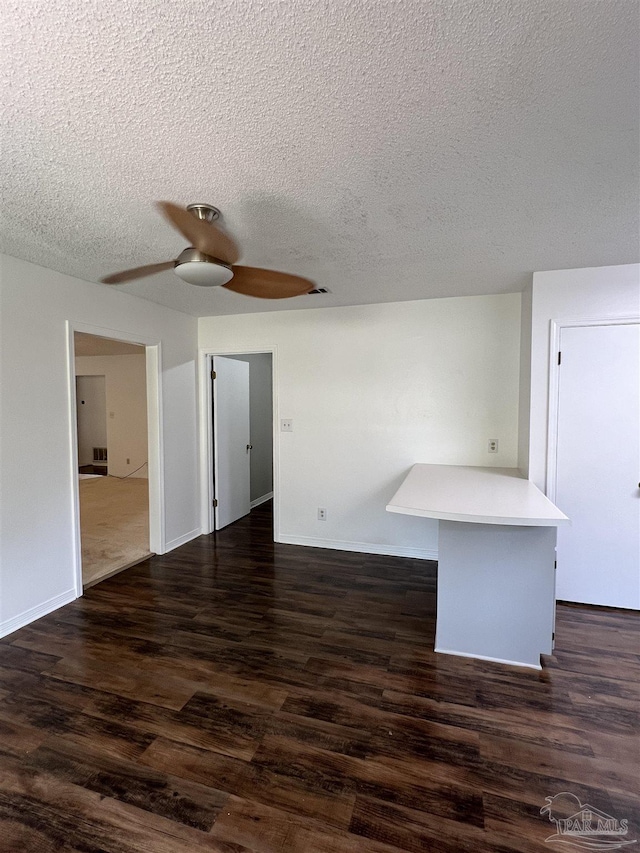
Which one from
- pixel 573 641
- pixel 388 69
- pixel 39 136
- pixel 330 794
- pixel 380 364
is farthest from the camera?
pixel 380 364

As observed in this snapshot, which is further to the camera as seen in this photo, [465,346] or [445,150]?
[465,346]

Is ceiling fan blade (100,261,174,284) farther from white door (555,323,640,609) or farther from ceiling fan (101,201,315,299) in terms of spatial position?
white door (555,323,640,609)

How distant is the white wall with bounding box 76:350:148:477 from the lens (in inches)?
302

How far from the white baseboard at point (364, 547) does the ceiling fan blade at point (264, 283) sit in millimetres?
2458

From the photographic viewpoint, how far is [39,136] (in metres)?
1.35

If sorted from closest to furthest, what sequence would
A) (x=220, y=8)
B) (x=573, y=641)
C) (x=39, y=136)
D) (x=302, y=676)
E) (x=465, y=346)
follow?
(x=220, y=8), (x=39, y=136), (x=302, y=676), (x=573, y=641), (x=465, y=346)

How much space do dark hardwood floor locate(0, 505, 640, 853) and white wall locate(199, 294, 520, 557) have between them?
3.77 ft

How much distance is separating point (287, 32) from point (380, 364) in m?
2.83

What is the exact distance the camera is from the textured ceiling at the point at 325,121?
971 millimetres

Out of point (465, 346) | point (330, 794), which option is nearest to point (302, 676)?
point (330, 794)

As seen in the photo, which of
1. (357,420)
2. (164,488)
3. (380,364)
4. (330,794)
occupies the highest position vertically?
(380,364)

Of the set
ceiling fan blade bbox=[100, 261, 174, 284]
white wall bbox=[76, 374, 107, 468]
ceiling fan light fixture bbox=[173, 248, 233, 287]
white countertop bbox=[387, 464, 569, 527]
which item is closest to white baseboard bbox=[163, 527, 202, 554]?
white countertop bbox=[387, 464, 569, 527]

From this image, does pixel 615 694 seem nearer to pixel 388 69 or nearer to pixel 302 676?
pixel 302 676

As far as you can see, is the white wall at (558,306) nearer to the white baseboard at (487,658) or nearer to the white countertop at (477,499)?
the white countertop at (477,499)
